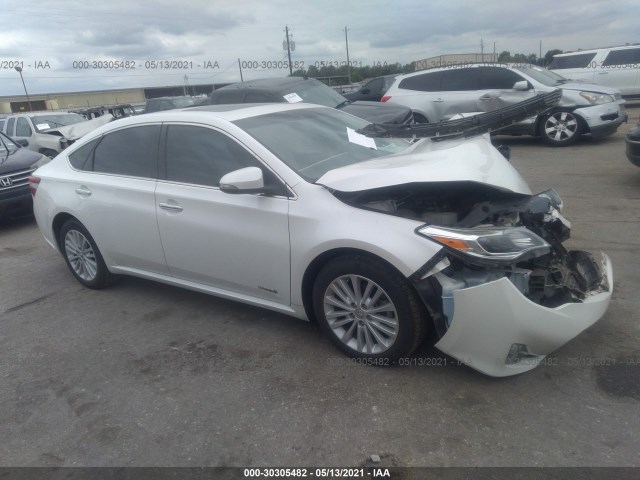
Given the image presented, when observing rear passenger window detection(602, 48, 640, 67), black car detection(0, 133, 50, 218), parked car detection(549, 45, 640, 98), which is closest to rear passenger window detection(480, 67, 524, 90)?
parked car detection(549, 45, 640, 98)

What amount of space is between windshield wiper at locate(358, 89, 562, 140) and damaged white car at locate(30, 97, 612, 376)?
0.02m

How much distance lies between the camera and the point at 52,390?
10.9ft

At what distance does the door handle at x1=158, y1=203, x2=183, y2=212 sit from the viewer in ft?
12.5

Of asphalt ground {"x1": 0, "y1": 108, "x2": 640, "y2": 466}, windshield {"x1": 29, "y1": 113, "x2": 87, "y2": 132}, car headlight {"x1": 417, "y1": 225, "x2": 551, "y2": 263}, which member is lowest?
asphalt ground {"x1": 0, "y1": 108, "x2": 640, "y2": 466}

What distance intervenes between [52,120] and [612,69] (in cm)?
1611

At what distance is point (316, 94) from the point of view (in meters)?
9.46

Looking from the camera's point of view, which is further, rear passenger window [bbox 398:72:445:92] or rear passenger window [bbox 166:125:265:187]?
rear passenger window [bbox 398:72:445:92]

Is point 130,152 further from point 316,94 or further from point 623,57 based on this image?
point 623,57

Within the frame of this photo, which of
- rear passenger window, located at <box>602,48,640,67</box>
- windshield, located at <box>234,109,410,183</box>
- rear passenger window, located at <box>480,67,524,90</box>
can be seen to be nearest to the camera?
windshield, located at <box>234,109,410,183</box>

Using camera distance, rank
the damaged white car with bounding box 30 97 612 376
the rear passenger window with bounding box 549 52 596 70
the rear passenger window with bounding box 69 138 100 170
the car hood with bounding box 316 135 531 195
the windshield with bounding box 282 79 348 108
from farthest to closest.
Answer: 1. the rear passenger window with bounding box 549 52 596 70
2. the windshield with bounding box 282 79 348 108
3. the rear passenger window with bounding box 69 138 100 170
4. the car hood with bounding box 316 135 531 195
5. the damaged white car with bounding box 30 97 612 376

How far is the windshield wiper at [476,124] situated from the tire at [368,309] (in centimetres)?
163

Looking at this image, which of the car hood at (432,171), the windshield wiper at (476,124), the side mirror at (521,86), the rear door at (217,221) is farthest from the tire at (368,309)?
the side mirror at (521,86)

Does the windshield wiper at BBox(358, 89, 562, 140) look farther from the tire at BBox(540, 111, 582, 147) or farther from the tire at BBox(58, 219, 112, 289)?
the tire at BBox(540, 111, 582, 147)

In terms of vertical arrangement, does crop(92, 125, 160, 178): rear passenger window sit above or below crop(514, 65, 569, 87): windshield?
below
